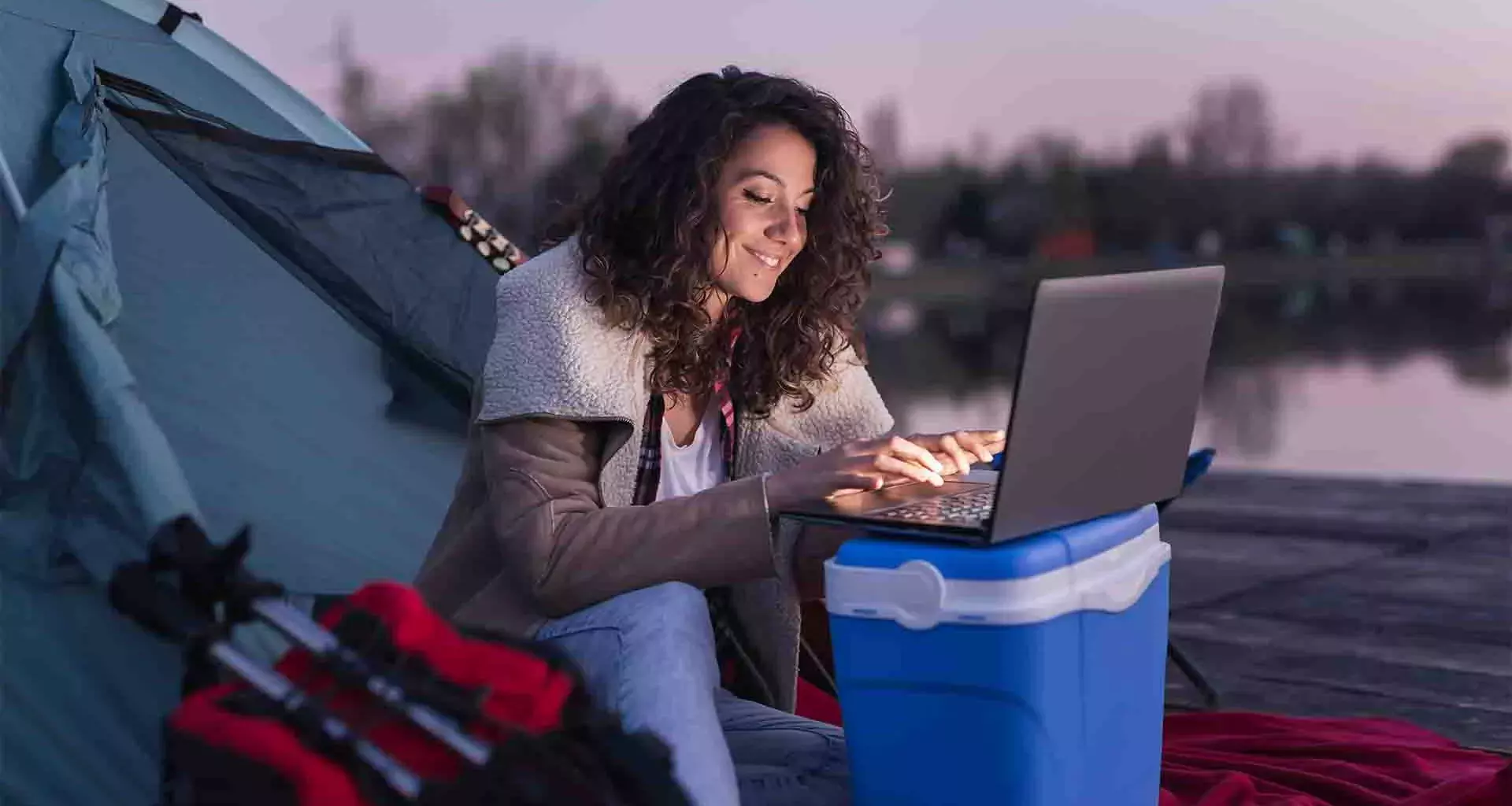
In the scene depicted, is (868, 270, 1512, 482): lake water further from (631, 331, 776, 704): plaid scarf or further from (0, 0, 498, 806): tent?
(0, 0, 498, 806): tent

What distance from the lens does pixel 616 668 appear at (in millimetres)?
1411

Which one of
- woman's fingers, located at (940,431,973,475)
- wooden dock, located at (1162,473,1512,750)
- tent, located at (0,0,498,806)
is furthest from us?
wooden dock, located at (1162,473,1512,750)

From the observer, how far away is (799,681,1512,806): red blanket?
1933 mm

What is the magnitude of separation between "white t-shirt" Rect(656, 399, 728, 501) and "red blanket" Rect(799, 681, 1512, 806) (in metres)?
0.61

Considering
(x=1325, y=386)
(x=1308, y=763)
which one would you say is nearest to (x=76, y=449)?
(x=1308, y=763)

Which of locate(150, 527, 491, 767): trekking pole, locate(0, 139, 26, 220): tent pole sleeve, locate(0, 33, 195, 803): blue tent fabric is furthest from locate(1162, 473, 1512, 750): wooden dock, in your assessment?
locate(0, 139, 26, 220): tent pole sleeve

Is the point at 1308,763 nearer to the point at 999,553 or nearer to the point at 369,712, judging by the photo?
the point at 999,553

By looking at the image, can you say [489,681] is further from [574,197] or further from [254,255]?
[254,255]

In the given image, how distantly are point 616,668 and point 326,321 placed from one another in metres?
1.09

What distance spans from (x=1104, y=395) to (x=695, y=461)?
0.54 metres

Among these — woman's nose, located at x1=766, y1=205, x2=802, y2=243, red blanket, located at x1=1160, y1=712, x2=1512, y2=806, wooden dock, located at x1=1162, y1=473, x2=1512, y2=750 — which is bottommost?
wooden dock, located at x1=1162, y1=473, x2=1512, y2=750

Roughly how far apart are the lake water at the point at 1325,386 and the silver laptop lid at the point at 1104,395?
44 mm

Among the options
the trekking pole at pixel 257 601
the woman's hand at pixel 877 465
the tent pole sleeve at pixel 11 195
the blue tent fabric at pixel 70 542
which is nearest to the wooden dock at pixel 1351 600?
the woman's hand at pixel 877 465

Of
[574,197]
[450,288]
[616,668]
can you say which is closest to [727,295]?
[574,197]
